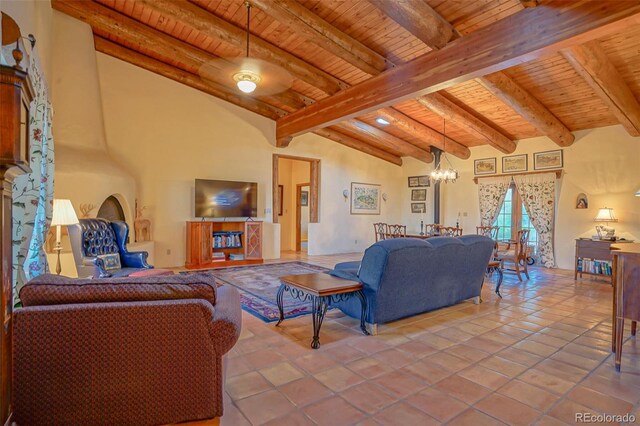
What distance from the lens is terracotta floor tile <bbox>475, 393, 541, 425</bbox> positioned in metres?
1.82

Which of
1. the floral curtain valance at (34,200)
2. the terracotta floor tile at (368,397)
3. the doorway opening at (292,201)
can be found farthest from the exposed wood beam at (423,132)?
the terracotta floor tile at (368,397)

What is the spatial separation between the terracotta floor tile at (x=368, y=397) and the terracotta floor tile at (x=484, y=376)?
0.64 metres

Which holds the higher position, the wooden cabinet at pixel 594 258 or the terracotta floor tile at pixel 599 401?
the wooden cabinet at pixel 594 258

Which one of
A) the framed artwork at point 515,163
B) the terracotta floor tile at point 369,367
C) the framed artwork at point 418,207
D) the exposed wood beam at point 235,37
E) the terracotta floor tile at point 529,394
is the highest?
the exposed wood beam at point 235,37

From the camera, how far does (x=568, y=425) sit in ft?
5.82

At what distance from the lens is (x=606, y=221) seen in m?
6.27

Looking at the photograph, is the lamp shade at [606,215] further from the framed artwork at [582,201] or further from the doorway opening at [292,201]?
the doorway opening at [292,201]

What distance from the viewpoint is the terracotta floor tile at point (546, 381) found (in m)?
2.16

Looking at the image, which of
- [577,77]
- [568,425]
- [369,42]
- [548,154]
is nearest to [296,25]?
[369,42]

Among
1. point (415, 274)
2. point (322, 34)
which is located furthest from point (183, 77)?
point (415, 274)

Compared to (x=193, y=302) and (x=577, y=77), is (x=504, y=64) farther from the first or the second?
(x=193, y=302)

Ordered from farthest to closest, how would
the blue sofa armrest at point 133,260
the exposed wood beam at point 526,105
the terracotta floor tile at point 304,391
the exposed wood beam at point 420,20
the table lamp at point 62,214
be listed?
the exposed wood beam at point 526,105 → the blue sofa armrest at point 133,260 → the exposed wood beam at point 420,20 → the table lamp at point 62,214 → the terracotta floor tile at point 304,391

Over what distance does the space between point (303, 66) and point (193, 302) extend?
192 inches

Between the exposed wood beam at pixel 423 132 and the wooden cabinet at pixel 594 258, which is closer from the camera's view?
the wooden cabinet at pixel 594 258
